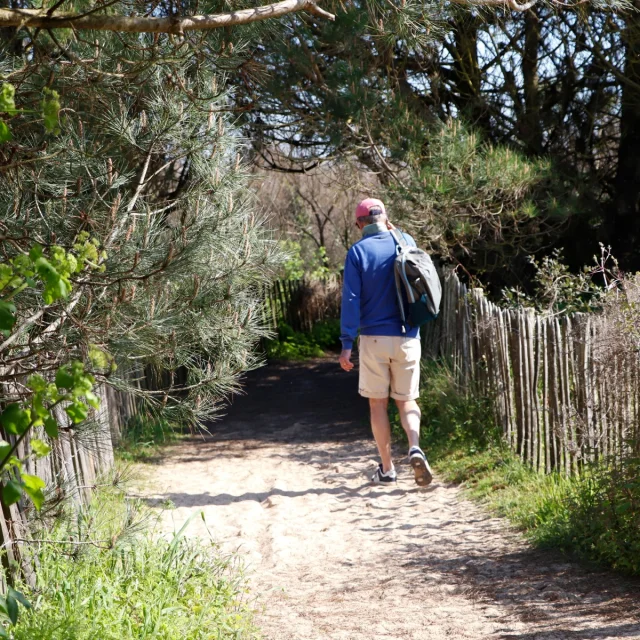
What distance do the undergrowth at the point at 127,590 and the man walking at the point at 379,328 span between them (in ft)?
5.89

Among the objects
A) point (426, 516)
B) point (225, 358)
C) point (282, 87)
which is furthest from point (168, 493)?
point (282, 87)

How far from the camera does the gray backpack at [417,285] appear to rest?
5.08 meters

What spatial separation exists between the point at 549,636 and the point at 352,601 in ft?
3.14

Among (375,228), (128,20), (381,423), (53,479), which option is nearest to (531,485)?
(381,423)

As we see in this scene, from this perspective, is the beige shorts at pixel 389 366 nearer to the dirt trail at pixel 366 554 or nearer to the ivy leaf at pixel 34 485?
the dirt trail at pixel 366 554

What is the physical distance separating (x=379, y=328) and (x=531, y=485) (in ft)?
4.61

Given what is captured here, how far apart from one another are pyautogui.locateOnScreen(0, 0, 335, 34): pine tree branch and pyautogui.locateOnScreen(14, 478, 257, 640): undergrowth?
1933 millimetres

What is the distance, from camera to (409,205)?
6.77 metres

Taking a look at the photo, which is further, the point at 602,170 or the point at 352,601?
the point at 602,170

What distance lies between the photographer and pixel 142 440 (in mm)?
7402

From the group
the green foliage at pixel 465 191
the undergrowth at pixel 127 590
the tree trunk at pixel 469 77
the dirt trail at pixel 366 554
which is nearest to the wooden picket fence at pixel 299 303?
the tree trunk at pixel 469 77

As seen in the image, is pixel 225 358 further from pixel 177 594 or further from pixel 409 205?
pixel 409 205

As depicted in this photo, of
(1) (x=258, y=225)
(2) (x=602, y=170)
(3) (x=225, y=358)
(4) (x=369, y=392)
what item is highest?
(2) (x=602, y=170)

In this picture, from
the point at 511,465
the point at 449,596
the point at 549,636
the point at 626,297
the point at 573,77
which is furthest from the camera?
the point at 573,77
